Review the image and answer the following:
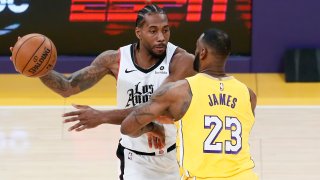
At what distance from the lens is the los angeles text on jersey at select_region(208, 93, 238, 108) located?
4500 millimetres

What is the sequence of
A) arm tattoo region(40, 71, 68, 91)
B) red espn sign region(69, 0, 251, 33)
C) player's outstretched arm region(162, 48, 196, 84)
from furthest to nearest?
1. red espn sign region(69, 0, 251, 33)
2. arm tattoo region(40, 71, 68, 91)
3. player's outstretched arm region(162, 48, 196, 84)

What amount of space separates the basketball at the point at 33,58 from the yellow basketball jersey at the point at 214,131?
1.46 m

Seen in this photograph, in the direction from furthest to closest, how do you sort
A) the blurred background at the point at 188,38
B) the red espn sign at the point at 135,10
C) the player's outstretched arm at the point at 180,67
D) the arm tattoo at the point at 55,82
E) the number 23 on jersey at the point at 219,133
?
the red espn sign at the point at 135,10, the blurred background at the point at 188,38, the arm tattoo at the point at 55,82, the player's outstretched arm at the point at 180,67, the number 23 on jersey at the point at 219,133

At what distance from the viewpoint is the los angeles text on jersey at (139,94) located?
5.62m

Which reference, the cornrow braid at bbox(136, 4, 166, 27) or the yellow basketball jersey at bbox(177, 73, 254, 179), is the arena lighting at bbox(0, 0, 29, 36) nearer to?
the cornrow braid at bbox(136, 4, 166, 27)

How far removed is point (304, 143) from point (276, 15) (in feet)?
9.48

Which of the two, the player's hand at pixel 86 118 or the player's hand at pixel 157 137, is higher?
the player's hand at pixel 86 118

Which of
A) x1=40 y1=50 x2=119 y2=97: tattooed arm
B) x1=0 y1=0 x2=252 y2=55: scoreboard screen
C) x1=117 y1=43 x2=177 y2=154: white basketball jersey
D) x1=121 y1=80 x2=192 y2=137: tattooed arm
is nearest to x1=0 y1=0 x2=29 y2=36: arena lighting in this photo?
x1=0 y1=0 x2=252 y2=55: scoreboard screen

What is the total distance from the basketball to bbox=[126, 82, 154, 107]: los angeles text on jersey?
2.00 feet

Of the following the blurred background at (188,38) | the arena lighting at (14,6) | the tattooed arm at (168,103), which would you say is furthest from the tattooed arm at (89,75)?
the arena lighting at (14,6)

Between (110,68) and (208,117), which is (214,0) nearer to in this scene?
(110,68)

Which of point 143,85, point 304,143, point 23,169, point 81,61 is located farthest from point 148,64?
point 81,61

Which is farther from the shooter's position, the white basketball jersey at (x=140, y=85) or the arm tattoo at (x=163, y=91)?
the white basketball jersey at (x=140, y=85)

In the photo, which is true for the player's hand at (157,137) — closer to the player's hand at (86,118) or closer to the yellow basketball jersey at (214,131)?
the player's hand at (86,118)
